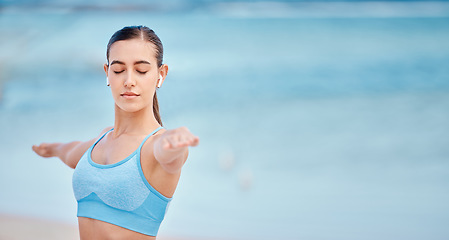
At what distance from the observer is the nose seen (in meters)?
1.77

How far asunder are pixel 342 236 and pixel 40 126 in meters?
4.29

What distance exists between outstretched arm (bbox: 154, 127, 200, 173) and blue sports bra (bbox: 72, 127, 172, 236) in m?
0.09

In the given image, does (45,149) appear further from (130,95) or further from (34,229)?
(34,229)

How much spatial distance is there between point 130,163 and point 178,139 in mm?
291

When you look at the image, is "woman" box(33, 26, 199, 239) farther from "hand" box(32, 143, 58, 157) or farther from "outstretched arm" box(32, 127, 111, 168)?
"hand" box(32, 143, 58, 157)

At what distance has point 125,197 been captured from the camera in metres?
1.73

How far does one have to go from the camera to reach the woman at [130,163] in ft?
5.68

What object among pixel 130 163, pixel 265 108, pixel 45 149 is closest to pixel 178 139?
pixel 130 163

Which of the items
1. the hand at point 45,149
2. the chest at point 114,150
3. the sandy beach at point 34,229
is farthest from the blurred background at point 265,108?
the chest at point 114,150

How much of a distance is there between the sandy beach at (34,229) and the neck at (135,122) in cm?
236

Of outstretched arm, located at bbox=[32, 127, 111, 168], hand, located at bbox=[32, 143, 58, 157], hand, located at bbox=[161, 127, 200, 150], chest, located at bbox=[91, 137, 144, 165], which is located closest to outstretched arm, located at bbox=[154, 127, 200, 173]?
hand, located at bbox=[161, 127, 200, 150]

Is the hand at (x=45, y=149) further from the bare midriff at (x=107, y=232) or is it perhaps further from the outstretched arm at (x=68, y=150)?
the bare midriff at (x=107, y=232)

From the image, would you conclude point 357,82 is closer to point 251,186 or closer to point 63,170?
point 251,186

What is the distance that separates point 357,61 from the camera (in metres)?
10.1
